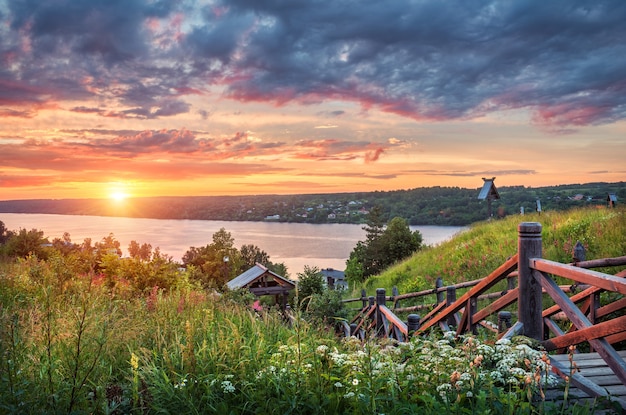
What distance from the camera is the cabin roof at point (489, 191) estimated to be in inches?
953

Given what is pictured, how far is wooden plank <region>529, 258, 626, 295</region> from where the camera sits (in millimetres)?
3137

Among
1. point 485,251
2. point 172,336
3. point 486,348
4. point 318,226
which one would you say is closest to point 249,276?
point 485,251

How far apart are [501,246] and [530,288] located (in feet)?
42.4

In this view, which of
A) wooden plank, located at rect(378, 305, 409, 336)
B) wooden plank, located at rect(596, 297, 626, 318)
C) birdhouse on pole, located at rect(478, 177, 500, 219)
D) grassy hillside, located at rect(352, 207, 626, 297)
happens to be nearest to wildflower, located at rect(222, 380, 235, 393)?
wooden plank, located at rect(378, 305, 409, 336)

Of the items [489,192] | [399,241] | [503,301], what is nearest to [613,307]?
[503,301]

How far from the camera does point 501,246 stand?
53.7 ft

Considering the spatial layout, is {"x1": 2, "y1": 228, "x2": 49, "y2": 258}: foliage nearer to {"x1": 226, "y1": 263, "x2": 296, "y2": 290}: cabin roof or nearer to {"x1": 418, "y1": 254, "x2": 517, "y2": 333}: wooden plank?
{"x1": 226, "y1": 263, "x2": 296, "y2": 290}: cabin roof

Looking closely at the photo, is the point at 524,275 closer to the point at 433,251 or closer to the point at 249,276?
the point at 433,251

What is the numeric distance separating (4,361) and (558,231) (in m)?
15.1

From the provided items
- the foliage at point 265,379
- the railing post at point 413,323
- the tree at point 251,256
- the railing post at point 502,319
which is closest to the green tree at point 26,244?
the foliage at point 265,379

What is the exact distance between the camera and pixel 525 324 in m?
4.46

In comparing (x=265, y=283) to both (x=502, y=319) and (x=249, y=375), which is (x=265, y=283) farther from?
(x=249, y=375)

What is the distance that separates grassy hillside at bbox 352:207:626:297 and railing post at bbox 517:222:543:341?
8259 mm

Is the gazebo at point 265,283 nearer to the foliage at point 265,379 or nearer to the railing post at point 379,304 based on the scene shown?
the railing post at point 379,304
